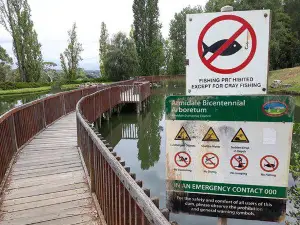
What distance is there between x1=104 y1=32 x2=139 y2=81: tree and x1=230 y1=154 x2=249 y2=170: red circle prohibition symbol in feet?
109

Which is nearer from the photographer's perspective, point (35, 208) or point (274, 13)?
point (35, 208)

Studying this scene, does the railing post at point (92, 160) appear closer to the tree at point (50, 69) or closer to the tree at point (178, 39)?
the tree at point (178, 39)

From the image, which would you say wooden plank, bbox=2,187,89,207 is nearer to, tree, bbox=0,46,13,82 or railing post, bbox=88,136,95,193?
railing post, bbox=88,136,95,193

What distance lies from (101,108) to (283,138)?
11491 mm

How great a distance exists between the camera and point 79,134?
239 inches

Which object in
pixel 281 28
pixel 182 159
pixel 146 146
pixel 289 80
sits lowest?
pixel 146 146

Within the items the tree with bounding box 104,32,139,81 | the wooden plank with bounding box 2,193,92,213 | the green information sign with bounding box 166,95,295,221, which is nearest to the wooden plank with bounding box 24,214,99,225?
the wooden plank with bounding box 2,193,92,213

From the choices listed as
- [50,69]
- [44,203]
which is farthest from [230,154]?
[50,69]

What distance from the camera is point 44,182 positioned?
4.55 m

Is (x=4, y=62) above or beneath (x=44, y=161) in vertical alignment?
above

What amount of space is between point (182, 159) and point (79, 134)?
4293 mm

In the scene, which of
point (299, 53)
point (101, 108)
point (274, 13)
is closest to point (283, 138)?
point (101, 108)

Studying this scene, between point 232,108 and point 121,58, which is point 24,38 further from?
point 232,108

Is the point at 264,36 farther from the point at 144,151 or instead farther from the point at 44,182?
the point at 144,151
